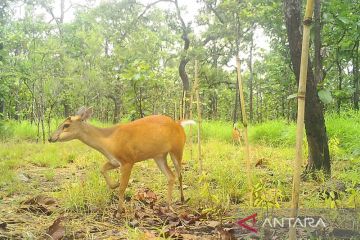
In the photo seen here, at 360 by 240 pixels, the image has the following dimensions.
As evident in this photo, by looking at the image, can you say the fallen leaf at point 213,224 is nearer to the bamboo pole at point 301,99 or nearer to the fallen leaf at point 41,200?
the bamboo pole at point 301,99

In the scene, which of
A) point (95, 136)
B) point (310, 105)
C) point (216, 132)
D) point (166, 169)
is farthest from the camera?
point (216, 132)

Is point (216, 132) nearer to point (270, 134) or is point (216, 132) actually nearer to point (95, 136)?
point (270, 134)

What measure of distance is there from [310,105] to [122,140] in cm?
261

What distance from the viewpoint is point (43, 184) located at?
6297 millimetres

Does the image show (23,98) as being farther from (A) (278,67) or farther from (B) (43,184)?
(B) (43,184)

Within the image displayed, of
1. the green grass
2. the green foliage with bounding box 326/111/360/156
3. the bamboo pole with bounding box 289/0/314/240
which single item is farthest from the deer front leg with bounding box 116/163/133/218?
the green foliage with bounding box 326/111/360/156

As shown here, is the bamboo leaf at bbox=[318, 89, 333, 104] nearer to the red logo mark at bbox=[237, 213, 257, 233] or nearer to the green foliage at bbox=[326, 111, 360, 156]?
the red logo mark at bbox=[237, 213, 257, 233]

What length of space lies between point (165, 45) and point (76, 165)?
15.1 metres

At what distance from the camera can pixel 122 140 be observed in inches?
195

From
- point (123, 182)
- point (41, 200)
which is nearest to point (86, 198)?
point (123, 182)

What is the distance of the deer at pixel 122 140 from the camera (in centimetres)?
490

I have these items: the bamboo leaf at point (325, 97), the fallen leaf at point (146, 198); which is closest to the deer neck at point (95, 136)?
the fallen leaf at point (146, 198)

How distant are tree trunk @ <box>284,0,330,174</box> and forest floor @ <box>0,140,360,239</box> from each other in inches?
13.8

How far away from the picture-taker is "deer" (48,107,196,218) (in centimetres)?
490
